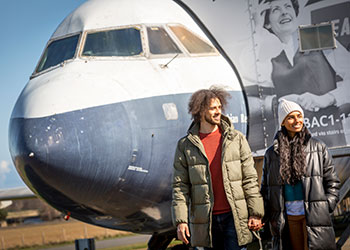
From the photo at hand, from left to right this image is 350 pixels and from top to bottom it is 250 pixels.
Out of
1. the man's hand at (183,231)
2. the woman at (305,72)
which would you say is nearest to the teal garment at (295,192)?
the man's hand at (183,231)

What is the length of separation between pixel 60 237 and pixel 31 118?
25.8 m

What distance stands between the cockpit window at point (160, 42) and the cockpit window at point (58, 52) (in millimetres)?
930

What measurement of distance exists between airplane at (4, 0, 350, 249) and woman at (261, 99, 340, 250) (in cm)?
168

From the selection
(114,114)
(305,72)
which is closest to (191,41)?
(305,72)

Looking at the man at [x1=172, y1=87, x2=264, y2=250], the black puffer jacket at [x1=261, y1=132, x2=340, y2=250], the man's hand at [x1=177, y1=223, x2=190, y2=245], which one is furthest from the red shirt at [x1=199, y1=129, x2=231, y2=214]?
the black puffer jacket at [x1=261, y1=132, x2=340, y2=250]

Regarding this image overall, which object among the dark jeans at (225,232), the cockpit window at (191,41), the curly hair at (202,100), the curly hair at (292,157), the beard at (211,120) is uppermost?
the cockpit window at (191,41)

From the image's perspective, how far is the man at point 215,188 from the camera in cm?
453

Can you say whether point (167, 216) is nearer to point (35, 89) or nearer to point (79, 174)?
point (79, 174)

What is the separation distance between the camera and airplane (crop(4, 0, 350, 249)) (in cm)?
565

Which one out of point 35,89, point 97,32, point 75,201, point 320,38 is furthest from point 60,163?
point 320,38

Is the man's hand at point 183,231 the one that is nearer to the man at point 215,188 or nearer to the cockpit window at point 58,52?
the man at point 215,188

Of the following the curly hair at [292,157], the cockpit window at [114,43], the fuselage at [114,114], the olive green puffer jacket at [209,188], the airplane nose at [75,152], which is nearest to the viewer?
the olive green puffer jacket at [209,188]

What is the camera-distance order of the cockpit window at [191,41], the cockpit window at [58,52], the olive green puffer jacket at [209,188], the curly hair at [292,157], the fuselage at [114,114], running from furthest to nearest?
1. the cockpit window at [191,41]
2. the cockpit window at [58,52]
3. the fuselage at [114,114]
4. the curly hair at [292,157]
5. the olive green puffer jacket at [209,188]

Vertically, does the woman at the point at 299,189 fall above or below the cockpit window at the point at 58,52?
below
